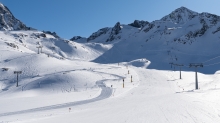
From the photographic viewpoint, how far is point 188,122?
11.4 metres

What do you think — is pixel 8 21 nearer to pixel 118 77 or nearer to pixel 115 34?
pixel 115 34

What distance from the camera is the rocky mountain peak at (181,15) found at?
501ft

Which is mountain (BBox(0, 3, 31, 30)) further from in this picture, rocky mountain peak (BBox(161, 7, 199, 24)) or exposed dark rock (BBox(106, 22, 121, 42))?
rocky mountain peak (BBox(161, 7, 199, 24))

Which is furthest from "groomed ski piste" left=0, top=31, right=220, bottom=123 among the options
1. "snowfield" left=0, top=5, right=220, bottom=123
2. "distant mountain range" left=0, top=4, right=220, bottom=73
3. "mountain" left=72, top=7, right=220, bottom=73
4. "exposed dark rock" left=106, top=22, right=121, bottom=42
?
"exposed dark rock" left=106, top=22, right=121, bottom=42

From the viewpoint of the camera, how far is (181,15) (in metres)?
158

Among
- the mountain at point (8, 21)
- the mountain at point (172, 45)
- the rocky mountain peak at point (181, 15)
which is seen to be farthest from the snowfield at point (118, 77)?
the mountain at point (8, 21)

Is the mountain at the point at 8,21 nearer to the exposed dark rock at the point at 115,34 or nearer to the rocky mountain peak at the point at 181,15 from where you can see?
the exposed dark rock at the point at 115,34

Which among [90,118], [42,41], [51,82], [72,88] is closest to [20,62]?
[51,82]

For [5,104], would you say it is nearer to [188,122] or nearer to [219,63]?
[188,122]

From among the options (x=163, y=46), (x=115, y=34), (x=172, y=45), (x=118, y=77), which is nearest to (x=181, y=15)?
(x=115, y=34)

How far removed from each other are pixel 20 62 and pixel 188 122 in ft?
162

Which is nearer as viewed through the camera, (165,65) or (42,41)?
(165,65)

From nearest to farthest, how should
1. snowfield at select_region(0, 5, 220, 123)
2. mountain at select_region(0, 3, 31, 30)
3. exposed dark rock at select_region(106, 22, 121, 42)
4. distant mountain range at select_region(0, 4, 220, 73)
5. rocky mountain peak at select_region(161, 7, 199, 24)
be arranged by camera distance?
snowfield at select_region(0, 5, 220, 123), distant mountain range at select_region(0, 4, 220, 73), mountain at select_region(0, 3, 31, 30), rocky mountain peak at select_region(161, 7, 199, 24), exposed dark rock at select_region(106, 22, 121, 42)

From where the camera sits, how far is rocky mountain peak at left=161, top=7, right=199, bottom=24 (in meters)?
153
